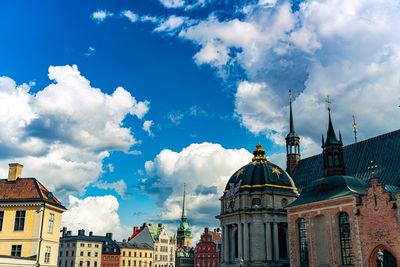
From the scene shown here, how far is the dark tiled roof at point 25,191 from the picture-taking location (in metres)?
43.7

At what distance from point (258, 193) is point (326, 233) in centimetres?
1505

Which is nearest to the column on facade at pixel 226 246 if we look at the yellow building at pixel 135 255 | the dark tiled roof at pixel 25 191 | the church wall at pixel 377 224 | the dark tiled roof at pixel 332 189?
the dark tiled roof at pixel 332 189

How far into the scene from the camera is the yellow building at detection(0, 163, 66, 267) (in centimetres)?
4203

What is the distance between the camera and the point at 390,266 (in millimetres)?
41438

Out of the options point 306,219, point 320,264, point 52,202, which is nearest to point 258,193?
point 306,219

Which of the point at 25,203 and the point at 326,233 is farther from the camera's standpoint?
the point at 326,233

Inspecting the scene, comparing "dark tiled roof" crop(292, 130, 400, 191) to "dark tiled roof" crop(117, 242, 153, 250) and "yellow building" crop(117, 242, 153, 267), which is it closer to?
"yellow building" crop(117, 242, 153, 267)

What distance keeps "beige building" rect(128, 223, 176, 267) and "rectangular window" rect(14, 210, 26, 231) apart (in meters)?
94.5

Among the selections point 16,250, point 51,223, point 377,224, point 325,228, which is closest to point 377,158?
point 325,228

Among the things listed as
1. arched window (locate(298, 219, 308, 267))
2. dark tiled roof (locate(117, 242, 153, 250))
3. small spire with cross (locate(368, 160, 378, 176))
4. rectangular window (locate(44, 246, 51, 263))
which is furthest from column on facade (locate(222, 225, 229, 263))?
dark tiled roof (locate(117, 242, 153, 250))

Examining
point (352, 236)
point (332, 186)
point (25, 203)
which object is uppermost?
point (332, 186)

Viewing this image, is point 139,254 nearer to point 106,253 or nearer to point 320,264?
point 106,253

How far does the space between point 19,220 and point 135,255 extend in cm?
8570

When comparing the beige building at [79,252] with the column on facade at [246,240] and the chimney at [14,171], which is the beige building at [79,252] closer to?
the column on facade at [246,240]
